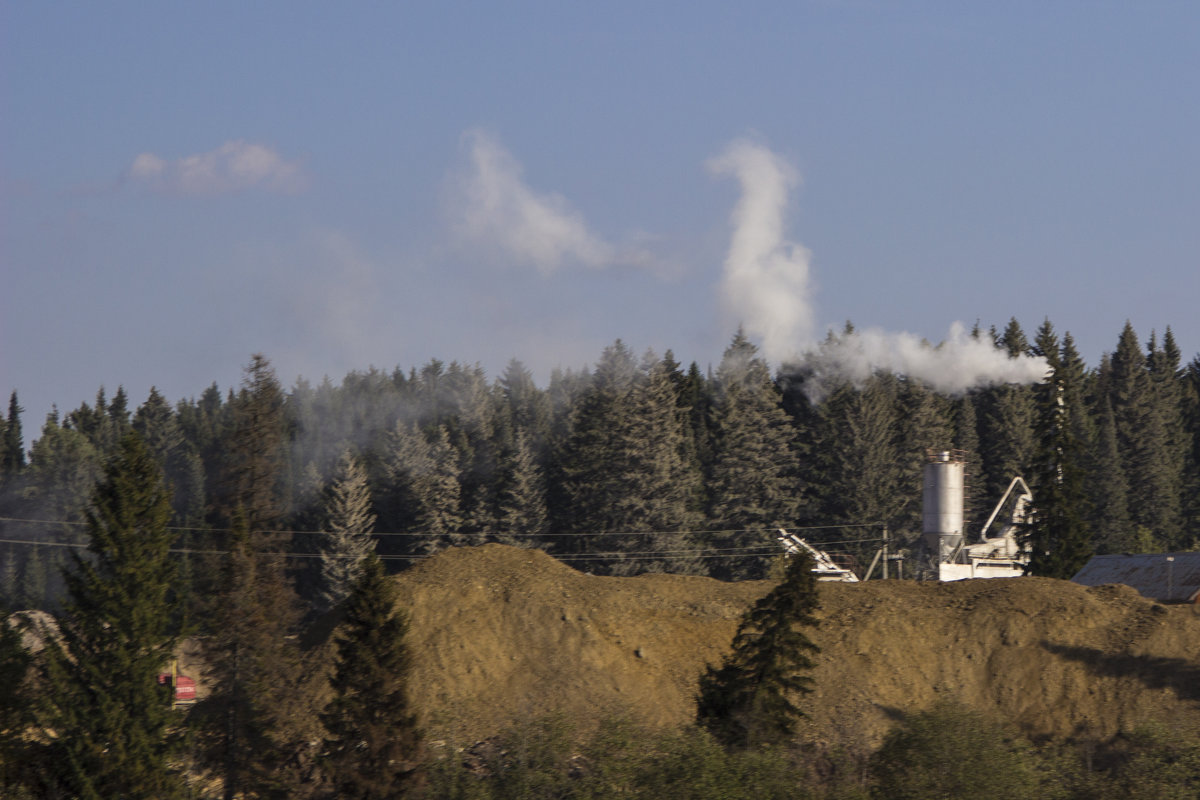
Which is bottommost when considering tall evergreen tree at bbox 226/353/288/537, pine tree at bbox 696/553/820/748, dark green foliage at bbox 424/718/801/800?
dark green foliage at bbox 424/718/801/800

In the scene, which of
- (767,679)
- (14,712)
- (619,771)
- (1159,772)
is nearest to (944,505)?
(767,679)

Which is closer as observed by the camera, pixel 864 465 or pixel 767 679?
pixel 767 679

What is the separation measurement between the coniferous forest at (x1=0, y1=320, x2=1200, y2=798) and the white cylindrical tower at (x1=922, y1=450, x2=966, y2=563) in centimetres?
1382

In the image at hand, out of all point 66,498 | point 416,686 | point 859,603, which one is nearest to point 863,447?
point 859,603

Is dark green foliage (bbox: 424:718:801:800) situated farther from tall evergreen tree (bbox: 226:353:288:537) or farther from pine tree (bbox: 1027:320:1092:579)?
pine tree (bbox: 1027:320:1092:579)

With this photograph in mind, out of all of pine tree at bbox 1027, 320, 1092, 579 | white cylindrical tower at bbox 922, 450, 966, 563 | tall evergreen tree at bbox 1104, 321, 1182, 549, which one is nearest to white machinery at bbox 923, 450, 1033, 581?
white cylindrical tower at bbox 922, 450, 966, 563

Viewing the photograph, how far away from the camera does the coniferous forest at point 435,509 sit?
45.3 m

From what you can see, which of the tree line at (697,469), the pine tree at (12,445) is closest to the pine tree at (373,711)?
the tree line at (697,469)

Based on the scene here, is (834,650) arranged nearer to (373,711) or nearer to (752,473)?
(373,711)

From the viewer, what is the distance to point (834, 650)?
2341 inches

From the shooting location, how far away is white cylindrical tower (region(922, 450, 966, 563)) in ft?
274

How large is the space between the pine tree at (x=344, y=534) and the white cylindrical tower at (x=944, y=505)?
4697 centimetres

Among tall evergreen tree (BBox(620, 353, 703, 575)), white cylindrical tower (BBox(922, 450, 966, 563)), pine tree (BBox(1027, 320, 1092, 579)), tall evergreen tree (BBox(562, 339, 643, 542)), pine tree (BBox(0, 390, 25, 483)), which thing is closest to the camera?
white cylindrical tower (BBox(922, 450, 966, 563))

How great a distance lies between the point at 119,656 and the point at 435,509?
247 feet
